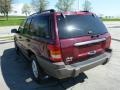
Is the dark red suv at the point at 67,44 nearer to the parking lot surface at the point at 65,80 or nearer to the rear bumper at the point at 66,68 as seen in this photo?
the rear bumper at the point at 66,68

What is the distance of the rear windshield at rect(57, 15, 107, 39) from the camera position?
14.5 ft

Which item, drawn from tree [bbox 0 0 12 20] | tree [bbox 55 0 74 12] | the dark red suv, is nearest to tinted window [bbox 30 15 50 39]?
the dark red suv

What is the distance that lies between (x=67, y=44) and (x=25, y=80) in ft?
6.81

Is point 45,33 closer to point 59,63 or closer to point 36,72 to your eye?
point 59,63

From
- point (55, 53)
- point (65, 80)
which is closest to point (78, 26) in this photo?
point (55, 53)

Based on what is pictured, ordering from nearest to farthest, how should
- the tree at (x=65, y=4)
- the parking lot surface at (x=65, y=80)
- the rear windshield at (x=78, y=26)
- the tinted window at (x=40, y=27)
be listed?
1. the rear windshield at (x=78, y=26)
2. the tinted window at (x=40, y=27)
3. the parking lot surface at (x=65, y=80)
4. the tree at (x=65, y=4)

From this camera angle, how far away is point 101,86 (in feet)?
16.5

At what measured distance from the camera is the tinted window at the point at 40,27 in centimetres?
463

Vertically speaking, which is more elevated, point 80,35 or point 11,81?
point 80,35

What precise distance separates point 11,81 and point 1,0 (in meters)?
48.4

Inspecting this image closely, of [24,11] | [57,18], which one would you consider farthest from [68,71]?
[24,11]

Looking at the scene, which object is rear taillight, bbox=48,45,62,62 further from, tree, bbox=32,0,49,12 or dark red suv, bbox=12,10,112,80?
tree, bbox=32,0,49,12

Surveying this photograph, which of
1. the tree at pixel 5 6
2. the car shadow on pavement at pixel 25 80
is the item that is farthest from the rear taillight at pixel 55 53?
the tree at pixel 5 6

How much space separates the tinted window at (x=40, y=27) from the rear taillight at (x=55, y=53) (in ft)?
1.05
